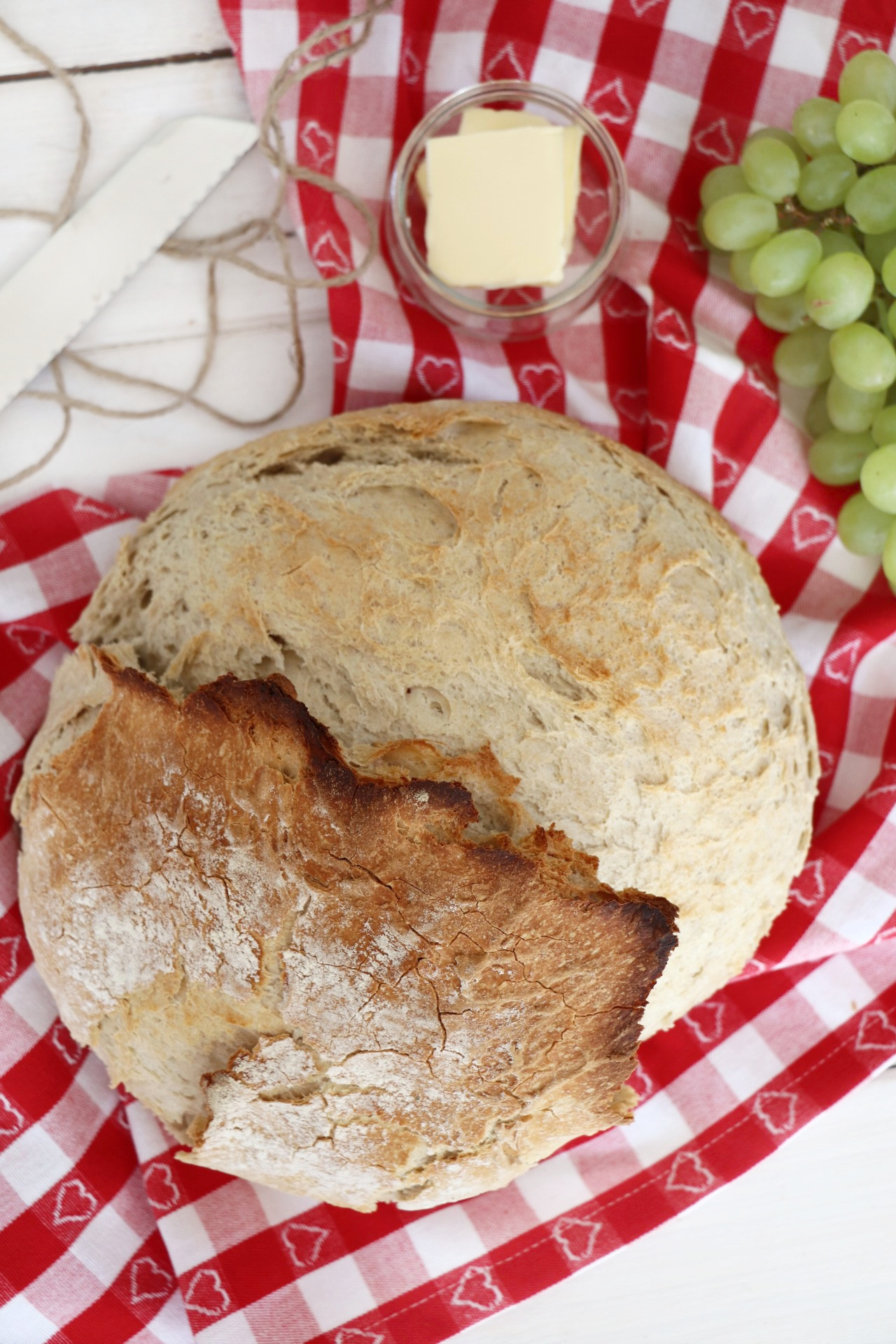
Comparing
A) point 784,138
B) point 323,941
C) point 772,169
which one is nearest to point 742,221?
point 772,169

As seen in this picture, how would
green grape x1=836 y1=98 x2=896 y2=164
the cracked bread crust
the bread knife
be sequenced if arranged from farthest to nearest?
the bread knife, green grape x1=836 y1=98 x2=896 y2=164, the cracked bread crust

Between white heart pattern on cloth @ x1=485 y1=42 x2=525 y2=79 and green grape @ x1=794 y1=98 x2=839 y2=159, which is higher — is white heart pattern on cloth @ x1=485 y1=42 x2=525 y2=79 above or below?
above

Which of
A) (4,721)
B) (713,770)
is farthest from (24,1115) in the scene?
(713,770)

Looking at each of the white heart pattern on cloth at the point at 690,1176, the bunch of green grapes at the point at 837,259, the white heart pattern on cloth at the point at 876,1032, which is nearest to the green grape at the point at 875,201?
the bunch of green grapes at the point at 837,259

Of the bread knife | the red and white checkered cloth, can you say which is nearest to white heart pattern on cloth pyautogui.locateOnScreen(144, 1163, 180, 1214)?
the red and white checkered cloth

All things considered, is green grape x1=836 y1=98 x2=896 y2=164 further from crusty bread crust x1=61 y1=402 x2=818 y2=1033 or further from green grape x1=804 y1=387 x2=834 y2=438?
crusty bread crust x1=61 y1=402 x2=818 y2=1033
